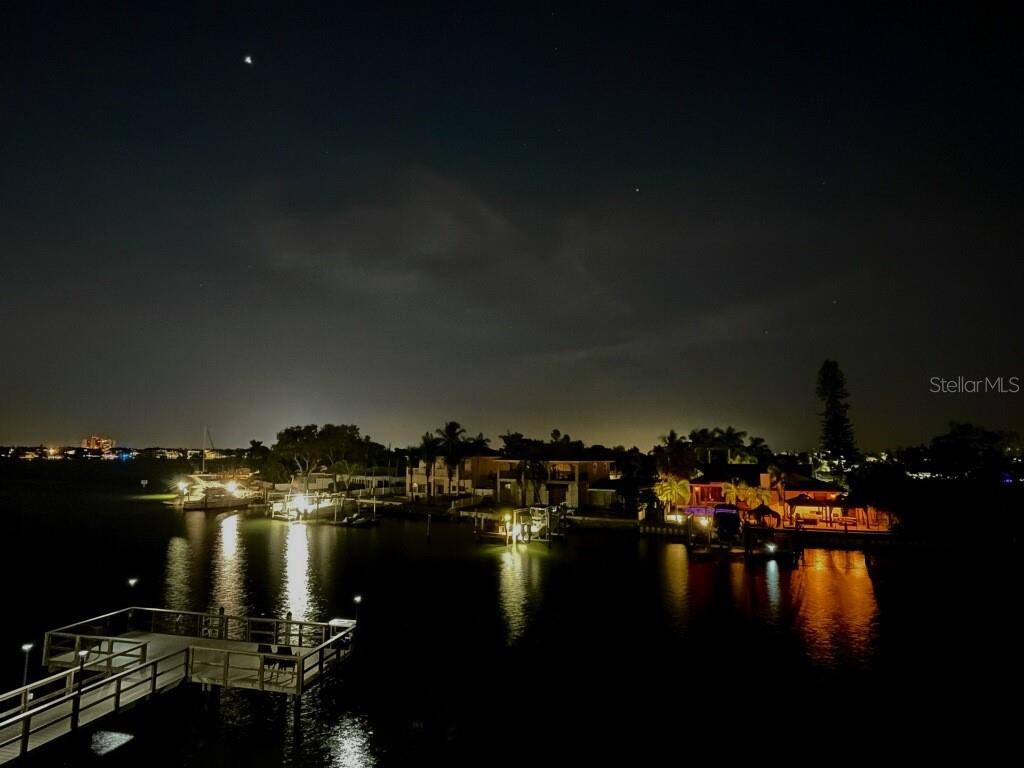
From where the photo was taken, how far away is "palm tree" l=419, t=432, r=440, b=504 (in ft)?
297

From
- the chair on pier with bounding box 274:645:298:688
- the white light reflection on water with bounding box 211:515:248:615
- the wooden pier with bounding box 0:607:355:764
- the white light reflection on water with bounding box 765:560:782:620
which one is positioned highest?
the wooden pier with bounding box 0:607:355:764

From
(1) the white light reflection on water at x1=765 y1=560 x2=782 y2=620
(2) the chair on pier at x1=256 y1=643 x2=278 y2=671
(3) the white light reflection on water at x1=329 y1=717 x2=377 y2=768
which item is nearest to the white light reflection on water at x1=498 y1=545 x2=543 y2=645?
(2) the chair on pier at x1=256 y1=643 x2=278 y2=671

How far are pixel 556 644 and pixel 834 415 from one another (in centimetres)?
6762

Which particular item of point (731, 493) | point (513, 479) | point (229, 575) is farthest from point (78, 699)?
point (513, 479)

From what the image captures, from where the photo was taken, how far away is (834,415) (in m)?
81.1

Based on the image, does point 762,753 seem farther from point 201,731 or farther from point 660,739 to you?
point 201,731

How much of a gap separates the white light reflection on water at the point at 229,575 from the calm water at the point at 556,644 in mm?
252

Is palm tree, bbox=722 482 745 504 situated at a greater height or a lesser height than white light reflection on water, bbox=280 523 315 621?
greater

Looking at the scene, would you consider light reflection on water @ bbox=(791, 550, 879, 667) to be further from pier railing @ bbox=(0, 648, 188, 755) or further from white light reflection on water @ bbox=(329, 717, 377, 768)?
pier railing @ bbox=(0, 648, 188, 755)

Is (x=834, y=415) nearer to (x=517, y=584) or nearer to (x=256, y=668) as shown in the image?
(x=517, y=584)

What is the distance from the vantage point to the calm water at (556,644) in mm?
17906

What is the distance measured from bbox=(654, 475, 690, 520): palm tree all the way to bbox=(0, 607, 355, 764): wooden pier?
45.7 metres

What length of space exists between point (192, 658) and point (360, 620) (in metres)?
12.2

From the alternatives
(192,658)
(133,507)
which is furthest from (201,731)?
(133,507)
